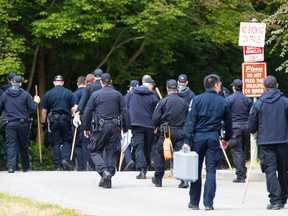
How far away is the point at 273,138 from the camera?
1503cm

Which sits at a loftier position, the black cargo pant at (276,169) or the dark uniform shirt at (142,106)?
the dark uniform shirt at (142,106)

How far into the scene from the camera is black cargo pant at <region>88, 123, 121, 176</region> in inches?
699

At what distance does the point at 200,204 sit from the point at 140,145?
14.7ft

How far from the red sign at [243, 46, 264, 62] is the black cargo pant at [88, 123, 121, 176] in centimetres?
327

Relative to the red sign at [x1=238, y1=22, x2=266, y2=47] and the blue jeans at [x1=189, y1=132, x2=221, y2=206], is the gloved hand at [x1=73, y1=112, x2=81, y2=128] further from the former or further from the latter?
the blue jeans at [x1=189, y1=132, x2=221, y2=206]

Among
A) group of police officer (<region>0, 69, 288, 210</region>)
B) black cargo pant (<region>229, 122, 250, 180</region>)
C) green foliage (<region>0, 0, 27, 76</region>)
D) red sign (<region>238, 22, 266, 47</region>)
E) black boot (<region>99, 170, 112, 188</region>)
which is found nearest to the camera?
group of police officer (<region>0, 69, 288, 210</region>)

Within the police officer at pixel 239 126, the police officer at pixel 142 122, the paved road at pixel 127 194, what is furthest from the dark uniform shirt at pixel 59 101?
the police officer at pixel 239 126

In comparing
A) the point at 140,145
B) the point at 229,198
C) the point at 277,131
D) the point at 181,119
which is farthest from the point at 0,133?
the point at 277,131

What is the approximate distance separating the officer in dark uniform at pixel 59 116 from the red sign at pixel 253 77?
16.1 ft

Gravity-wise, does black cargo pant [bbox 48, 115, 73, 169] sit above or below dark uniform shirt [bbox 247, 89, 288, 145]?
below

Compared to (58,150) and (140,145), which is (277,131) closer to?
(140,145)

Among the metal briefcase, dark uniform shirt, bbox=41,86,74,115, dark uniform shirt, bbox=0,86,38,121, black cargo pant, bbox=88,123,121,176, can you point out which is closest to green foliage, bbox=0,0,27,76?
dark uniform shirt, bbox=41,86,74,115

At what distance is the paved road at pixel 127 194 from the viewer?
1462cm

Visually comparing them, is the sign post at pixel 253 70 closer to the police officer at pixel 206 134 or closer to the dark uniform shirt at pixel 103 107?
the dark uniform shirt at pixel 103 107
